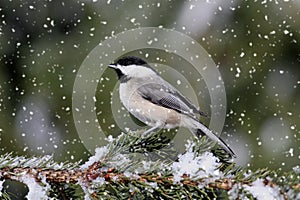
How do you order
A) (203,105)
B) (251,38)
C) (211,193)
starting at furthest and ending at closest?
(251,38)
(203,105)
(211,193)

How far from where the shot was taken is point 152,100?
1.70 metres

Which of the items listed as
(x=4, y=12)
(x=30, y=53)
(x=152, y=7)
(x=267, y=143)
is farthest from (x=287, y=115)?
(x=4, y=12)

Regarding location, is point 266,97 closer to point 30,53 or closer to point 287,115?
point 287,115

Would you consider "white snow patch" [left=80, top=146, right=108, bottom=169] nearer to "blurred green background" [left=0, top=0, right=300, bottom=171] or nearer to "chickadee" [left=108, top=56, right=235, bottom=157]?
"chickadee" [left=108, top=56, right=235, bottom=157]

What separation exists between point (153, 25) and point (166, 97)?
3.75 ft

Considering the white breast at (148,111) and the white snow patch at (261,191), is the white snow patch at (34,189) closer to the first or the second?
the white snow patch at (261,191)

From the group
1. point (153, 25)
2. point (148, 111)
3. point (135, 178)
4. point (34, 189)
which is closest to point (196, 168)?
point (135, 178)

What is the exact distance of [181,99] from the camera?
165 centimetres

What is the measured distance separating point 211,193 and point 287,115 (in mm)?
1874

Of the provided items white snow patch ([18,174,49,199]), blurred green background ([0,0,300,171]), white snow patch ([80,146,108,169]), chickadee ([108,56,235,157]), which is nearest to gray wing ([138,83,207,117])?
chickadee ([108,56,235,157])

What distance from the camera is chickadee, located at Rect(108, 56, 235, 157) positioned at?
161cm

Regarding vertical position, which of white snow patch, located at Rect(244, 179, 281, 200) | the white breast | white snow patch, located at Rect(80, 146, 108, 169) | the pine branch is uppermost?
the white breast

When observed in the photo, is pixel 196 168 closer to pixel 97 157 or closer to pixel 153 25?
pixel 97 157

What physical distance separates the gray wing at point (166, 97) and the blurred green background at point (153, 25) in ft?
3.10
